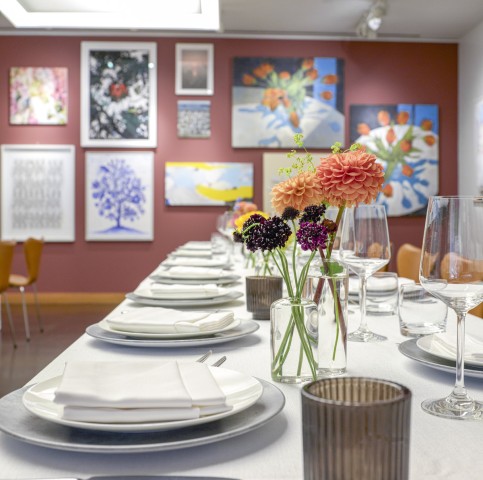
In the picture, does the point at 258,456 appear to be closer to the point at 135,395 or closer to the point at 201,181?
the point at 135,395

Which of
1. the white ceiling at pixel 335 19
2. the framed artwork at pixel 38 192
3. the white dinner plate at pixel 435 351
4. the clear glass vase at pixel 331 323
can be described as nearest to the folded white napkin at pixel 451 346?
the white dinner plate at pixel 435 351

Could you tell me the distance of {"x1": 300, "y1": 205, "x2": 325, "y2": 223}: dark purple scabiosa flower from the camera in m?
1.01

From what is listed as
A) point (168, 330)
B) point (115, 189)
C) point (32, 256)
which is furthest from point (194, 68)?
point (168, 330)

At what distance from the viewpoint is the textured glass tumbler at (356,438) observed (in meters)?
0.53

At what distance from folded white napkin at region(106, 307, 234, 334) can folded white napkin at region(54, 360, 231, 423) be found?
0.43m

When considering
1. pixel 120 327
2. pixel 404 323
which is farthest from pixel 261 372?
pixel 404 323

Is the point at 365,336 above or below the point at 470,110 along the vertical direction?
below

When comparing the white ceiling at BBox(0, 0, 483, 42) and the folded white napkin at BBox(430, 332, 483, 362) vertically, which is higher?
the white ceiling at BBox(0, 0, 483, 42)

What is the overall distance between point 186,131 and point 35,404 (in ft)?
21.6

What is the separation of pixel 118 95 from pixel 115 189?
39.2 inches

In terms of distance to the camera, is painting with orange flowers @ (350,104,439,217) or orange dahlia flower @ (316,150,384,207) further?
painting with orange flowers @ (350,104,439,217)

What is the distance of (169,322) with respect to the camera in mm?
1233

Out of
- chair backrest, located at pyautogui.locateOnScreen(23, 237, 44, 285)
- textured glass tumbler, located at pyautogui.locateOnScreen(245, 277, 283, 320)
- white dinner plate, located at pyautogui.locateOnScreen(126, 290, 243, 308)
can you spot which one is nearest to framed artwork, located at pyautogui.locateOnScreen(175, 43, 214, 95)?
chair backrest, located at pyautogui.locateOnScreen(23, 237, 44, 285)

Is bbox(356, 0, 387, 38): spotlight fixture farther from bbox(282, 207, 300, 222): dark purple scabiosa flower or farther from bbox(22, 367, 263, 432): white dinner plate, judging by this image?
bbox(22, 367, 263, 432): white dinner plate
